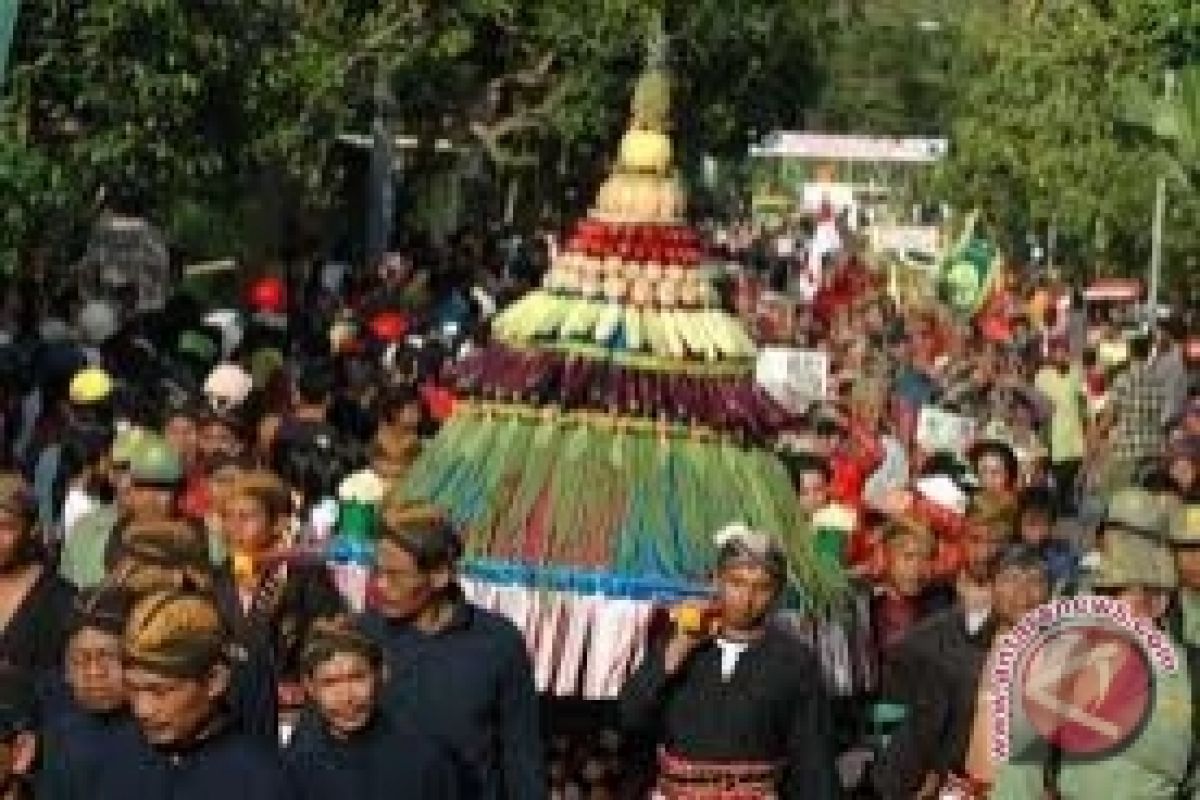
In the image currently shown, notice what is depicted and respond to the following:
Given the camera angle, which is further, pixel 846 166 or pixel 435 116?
pixel 846 166

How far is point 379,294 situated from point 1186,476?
13281mm

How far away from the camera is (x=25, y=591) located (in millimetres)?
9961

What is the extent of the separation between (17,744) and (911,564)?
4.81 meters

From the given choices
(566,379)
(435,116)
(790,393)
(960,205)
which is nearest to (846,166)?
(960,205)

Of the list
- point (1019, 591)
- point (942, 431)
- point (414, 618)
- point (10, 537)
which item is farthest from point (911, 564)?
point (942, 431)

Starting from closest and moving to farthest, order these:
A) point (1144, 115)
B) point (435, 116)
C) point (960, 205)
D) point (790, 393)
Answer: point (790, 393) → point (1144, 115) → point (435, 116) → point (960, 205)

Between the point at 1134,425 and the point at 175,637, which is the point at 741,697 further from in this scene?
the point at 1134,425

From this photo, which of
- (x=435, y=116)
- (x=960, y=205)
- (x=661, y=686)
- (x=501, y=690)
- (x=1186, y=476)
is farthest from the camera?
(x=960, y=205)

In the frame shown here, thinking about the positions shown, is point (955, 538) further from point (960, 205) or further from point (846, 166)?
point (846, 166)

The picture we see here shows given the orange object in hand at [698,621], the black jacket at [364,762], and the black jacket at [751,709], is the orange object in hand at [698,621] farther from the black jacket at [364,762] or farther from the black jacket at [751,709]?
the black jacket at [364,762]

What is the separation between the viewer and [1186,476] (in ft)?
53.6

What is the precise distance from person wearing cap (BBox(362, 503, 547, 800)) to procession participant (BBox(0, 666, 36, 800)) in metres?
1.05

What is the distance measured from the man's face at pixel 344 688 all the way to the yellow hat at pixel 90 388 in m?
7.14

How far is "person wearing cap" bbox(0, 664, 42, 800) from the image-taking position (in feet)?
26.3
